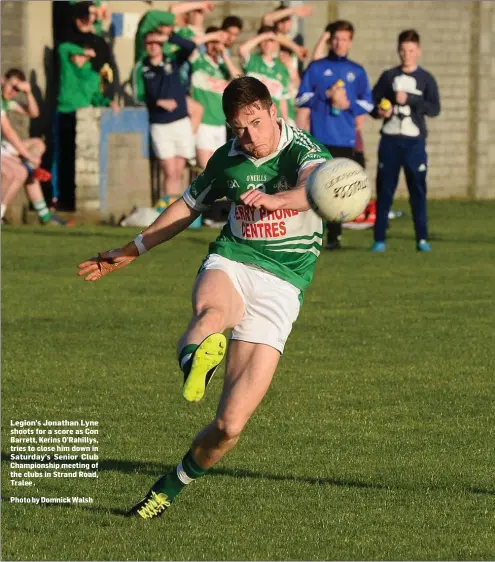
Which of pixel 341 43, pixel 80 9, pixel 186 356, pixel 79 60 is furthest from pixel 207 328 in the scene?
pixel 80 9

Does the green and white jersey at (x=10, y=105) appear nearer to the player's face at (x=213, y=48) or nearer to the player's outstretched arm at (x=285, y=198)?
the player's face at (x=213, y=48)

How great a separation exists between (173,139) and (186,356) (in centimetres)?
1473

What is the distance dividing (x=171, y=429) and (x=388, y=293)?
630 cm

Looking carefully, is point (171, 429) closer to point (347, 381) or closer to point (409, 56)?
point (347, 381)

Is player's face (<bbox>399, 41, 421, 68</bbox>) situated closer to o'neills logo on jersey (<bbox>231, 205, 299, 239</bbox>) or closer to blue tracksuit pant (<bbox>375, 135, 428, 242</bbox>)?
blue tracksuit pant (<bbox>375, 135, 428, 242</bbox>)

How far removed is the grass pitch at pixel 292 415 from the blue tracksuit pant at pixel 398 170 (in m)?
0.96

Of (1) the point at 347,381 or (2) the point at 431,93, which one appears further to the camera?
(2) the point at 431,93

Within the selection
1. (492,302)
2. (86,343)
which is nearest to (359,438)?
(86,343)

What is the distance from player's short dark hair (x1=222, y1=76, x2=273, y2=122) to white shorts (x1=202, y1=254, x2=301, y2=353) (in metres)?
0.77

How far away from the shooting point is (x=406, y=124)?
18.2m

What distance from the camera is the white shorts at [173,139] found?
21.5m

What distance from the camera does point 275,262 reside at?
7633mm

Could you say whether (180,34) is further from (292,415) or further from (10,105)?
(292,415)

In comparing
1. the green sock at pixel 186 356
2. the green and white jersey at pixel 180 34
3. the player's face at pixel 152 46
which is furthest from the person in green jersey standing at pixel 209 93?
the green sock at pixel 186 356
